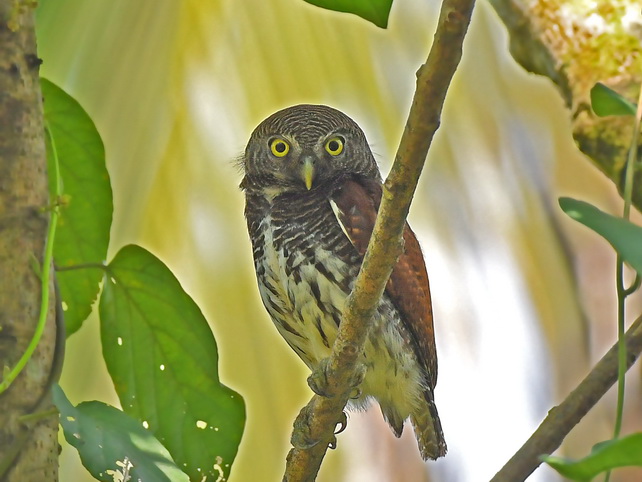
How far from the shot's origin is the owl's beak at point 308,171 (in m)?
2.66

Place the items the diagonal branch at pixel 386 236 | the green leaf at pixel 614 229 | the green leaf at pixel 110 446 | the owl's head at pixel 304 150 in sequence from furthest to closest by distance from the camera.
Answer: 1. the owl's head at pixel 304 150
2. the green leaf at pixel 110 446
3. the diagonal branch at pixel 386 236
4. the green leaf at pixel 614 229

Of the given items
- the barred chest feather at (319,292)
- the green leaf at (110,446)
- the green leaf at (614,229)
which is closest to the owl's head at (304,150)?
the barred chest feather at (319,292)

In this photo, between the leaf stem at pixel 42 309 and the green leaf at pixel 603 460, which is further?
the leaf stem at pixel 42 309

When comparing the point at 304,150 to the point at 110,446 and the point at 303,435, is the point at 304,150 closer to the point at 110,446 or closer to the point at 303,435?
the point at 303,435

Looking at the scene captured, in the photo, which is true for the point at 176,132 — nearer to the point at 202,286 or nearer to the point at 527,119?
the point at 202,286

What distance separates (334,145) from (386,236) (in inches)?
58.7

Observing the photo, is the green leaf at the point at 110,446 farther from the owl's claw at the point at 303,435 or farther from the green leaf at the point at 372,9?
the green leaf at the point at 372,9

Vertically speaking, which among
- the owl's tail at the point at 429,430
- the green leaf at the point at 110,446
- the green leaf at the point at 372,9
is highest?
the green leaf at the point at 372,9

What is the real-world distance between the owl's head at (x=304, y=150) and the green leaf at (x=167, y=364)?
950 millimetres

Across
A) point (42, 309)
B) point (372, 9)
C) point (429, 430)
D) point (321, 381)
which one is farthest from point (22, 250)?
point (429, 430)

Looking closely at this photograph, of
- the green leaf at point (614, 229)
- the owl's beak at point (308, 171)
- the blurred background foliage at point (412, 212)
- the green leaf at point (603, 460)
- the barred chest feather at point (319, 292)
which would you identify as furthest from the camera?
the blurred background foliage at point (412, 212)

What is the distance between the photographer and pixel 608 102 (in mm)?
1169

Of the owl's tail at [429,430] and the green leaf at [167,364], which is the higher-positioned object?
the green leaf at [167,364]

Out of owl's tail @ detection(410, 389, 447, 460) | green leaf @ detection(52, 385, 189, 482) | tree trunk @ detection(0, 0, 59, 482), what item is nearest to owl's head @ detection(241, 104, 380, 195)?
owl's tail @ detection(410, 389, 447, 460)
